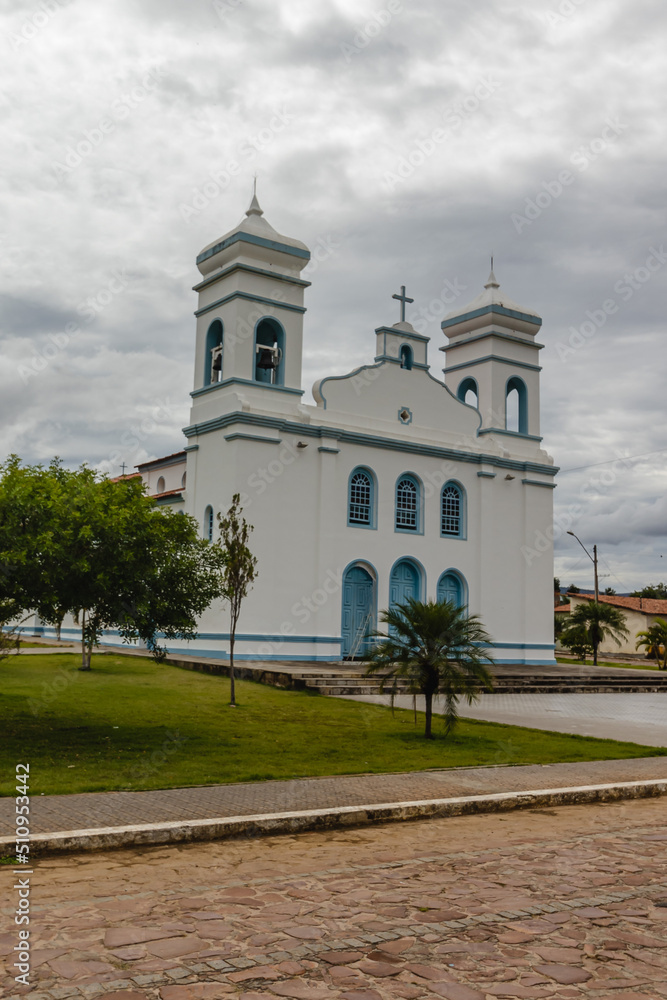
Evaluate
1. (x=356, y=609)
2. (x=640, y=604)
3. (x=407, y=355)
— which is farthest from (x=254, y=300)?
(x=640, y=604)

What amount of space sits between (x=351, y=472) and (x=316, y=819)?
16984 millimetres

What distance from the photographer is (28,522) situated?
365 inches

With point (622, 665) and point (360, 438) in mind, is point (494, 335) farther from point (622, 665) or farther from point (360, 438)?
point (622, 665)

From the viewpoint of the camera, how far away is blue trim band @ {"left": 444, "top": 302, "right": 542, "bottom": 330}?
27.8 m

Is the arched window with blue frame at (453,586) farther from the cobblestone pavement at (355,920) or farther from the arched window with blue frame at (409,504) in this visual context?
the cobblestone pavement at (355,920)

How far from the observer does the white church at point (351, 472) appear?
21.8m

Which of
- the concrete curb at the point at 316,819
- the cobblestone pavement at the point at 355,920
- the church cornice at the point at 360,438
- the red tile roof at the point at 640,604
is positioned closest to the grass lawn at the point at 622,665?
the church cornice at the point at 360,438

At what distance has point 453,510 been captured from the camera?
1027 inches

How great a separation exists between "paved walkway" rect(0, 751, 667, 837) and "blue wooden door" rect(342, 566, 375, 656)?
13.2m

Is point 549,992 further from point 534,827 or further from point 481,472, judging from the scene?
point 481,472

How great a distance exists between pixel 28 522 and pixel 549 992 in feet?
23.3

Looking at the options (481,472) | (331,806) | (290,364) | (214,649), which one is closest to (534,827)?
(331,806)

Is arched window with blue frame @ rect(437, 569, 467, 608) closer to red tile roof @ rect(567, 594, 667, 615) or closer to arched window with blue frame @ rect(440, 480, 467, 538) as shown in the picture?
arched window with blue frame @ rect(440, 480, 467, 538)

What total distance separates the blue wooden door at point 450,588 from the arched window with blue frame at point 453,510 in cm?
121
